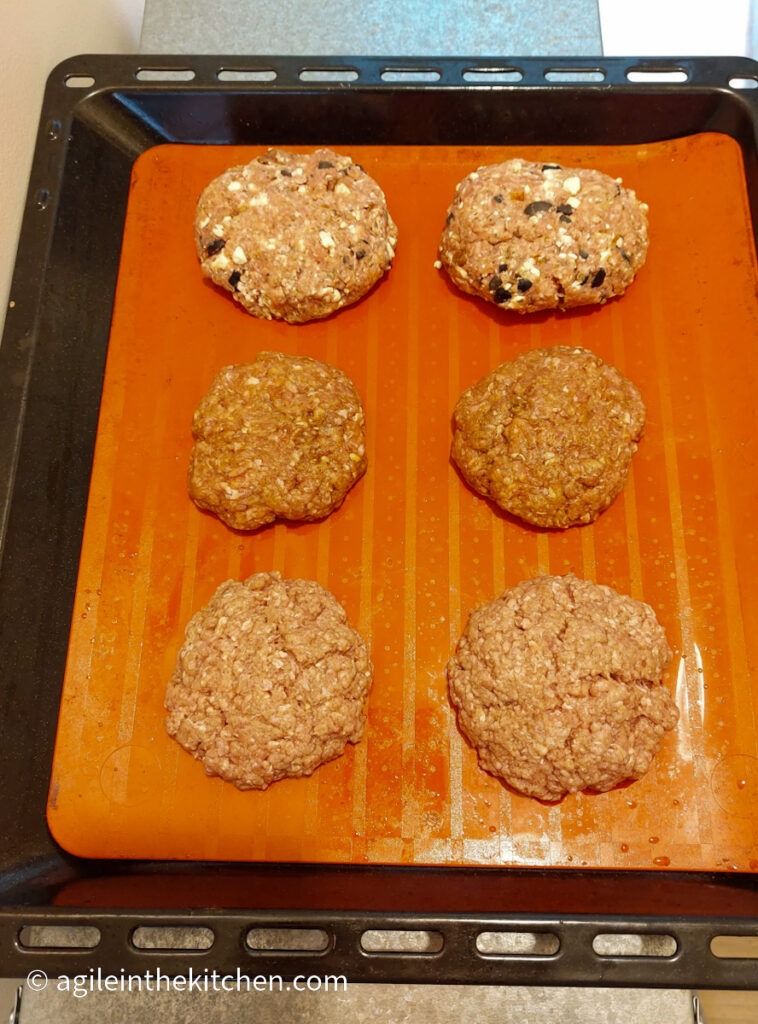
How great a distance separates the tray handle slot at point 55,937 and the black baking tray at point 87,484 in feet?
0.09

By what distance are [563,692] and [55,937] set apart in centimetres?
133

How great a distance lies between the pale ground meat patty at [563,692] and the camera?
1681mm

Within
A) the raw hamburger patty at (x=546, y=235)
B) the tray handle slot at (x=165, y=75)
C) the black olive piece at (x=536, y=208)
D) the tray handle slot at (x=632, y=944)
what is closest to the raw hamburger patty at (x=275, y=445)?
the raw hamburger patty at (x=546, y=235)

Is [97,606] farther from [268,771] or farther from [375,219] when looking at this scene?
[375,219]

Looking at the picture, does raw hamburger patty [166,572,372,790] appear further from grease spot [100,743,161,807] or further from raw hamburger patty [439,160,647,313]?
raw hamburger patty [439,160,647,313]

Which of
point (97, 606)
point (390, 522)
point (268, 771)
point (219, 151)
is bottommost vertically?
point (268, 771)

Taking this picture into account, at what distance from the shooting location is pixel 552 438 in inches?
73.6

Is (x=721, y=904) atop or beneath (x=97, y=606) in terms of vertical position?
beneath

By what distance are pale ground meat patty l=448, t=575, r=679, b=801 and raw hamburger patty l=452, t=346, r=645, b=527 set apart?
0.80ft

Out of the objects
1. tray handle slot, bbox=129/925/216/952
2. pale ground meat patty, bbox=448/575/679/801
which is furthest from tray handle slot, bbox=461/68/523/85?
tray handle slot, bbox=129/925/216/952

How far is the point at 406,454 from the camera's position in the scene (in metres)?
2.02

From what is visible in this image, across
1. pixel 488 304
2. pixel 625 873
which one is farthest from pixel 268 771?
pixel 488 304

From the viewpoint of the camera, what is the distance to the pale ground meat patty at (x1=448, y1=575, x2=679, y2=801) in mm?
1681

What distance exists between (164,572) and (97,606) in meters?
0.18
